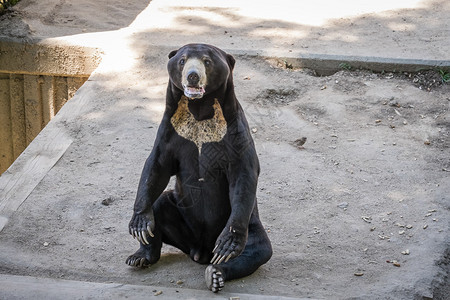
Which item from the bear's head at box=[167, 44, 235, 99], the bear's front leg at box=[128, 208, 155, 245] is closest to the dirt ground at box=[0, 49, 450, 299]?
the bear's front leg at box=[128, 208, 155, 245]

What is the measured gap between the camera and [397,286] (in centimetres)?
424

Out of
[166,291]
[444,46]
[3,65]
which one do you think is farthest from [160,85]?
[166,291]

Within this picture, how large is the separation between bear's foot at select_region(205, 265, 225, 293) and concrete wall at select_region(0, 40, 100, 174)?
4419 millimetres

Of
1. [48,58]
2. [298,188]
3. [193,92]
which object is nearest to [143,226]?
[193,92]

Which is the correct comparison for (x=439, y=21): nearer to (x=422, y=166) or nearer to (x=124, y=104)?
(x=422, y=166)

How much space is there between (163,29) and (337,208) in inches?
153

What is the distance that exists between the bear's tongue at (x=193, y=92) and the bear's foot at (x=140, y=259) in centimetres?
104

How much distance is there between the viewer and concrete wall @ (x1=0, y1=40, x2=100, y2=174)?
8.16m

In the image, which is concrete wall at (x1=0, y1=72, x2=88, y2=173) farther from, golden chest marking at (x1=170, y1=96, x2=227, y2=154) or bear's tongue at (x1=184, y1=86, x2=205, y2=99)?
bear's tongue at (x1=184, y1=86, x2=205, y2=99)

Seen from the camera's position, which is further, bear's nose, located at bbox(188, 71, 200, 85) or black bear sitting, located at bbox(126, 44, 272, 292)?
black bear sitting, located at bbox(126, 44, 272, 292)

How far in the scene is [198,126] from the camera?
412 cm

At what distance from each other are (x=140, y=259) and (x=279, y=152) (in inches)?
79.7

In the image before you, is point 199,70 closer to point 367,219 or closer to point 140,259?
point 140,259

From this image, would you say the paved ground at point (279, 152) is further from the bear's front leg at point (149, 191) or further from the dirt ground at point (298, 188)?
the bear's front leg at point (149, 191)
